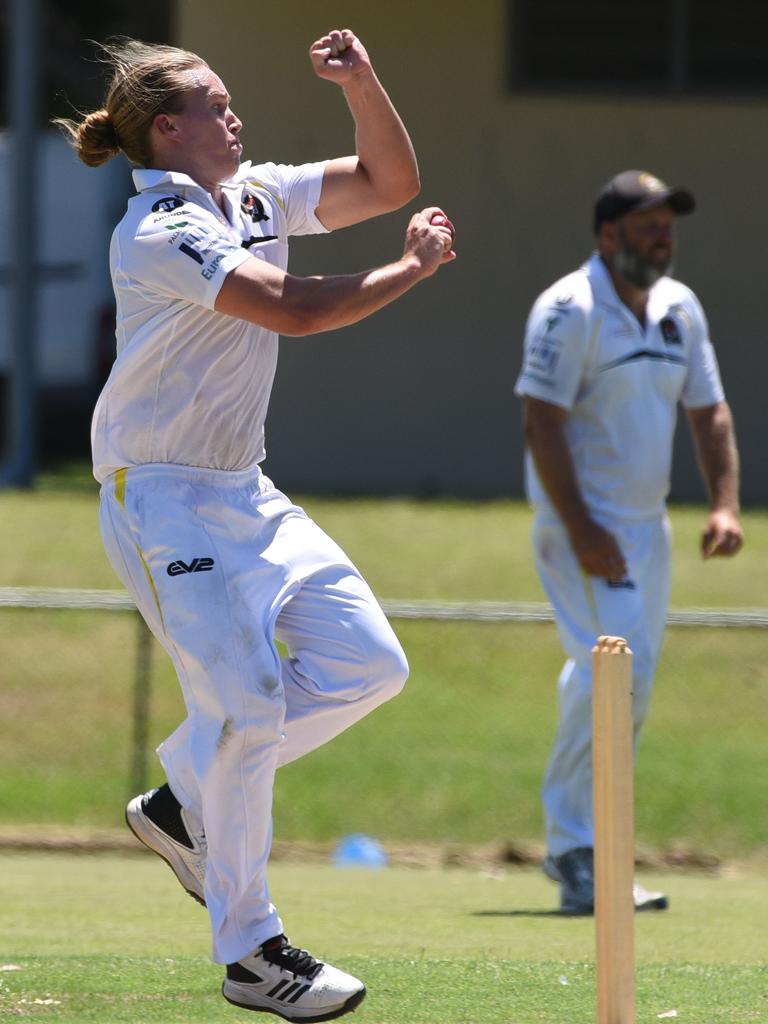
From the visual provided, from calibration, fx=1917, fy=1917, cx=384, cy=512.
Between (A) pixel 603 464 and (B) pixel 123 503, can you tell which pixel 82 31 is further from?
(B) pixel 123 503

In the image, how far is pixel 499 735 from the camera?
990 centimetres

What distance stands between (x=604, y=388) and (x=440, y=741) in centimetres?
334

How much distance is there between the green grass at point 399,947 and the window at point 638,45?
28.6ft

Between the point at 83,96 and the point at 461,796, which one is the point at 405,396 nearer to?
the point at 461,796

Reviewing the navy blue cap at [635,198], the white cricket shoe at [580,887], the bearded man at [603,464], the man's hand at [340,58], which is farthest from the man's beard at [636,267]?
the man's hand at [340,58]

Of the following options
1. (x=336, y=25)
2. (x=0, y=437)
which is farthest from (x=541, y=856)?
(x=0, y=437)

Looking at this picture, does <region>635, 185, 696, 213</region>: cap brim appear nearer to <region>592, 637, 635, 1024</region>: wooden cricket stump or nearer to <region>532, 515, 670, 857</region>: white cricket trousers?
<region>532, 515, 670, 857</region>: white cricket trousers

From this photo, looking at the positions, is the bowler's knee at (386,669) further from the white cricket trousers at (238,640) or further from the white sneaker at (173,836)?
the white sneaker at (173,836)

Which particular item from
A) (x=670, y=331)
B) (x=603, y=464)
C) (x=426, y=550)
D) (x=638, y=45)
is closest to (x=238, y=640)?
(x=603, y=464)

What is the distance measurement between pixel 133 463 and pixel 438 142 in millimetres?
11242

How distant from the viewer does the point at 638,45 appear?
50.3ft

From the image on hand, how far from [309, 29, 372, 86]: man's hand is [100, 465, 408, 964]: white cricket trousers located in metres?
1.08

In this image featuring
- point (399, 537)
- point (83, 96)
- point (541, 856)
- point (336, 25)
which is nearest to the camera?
point (541, 856)

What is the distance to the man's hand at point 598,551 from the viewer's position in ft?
22.4
